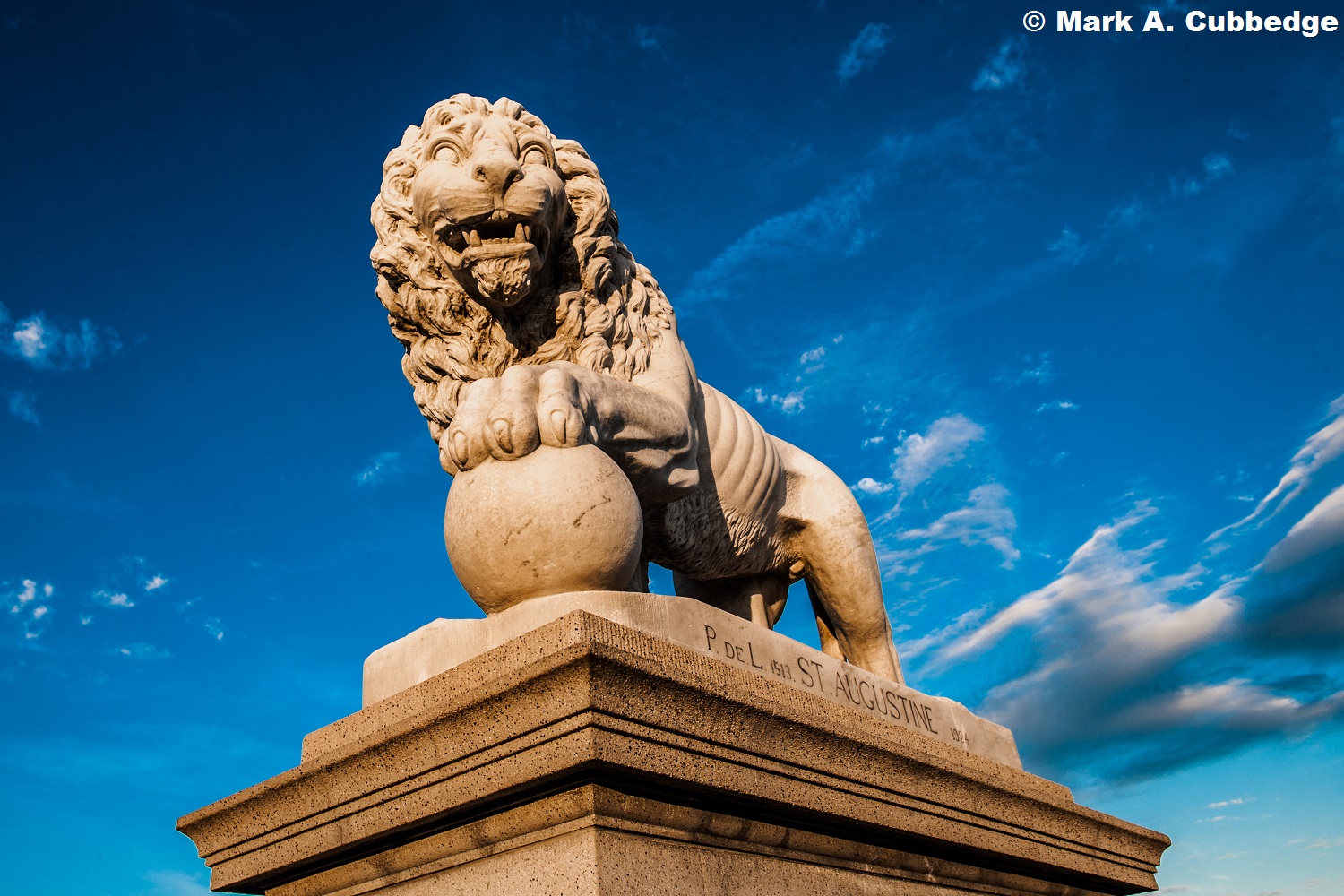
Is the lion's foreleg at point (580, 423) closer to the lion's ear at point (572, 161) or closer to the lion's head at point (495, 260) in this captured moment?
the lion's head at point (495, 260)

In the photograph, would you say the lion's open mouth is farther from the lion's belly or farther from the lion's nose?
the lion's belly

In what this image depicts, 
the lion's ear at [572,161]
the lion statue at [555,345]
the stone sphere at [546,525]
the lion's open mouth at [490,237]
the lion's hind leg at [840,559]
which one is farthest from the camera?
the lion's hind leg at [840,559]

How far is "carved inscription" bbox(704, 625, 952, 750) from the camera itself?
3.85m

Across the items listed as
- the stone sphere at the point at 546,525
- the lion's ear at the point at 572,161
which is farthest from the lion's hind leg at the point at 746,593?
the lion's ear at the point at 572,161

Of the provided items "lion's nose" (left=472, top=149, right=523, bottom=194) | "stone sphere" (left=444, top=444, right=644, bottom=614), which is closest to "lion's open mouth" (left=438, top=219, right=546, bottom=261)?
"lion's nose" (left=472, top=149, right=523, bottom=194)

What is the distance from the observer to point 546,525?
3432mm

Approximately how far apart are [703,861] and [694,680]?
0.54 meters

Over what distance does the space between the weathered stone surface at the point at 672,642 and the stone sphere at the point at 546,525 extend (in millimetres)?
94

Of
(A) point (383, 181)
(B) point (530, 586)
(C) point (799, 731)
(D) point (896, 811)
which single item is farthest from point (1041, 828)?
(A) point (383, 181)

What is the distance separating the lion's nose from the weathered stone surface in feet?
5.11

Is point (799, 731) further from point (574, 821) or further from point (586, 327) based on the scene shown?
point (586, 327)

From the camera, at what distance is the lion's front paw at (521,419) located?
348cm

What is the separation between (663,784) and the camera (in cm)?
299

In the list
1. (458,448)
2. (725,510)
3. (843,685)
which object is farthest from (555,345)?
(843,685)
